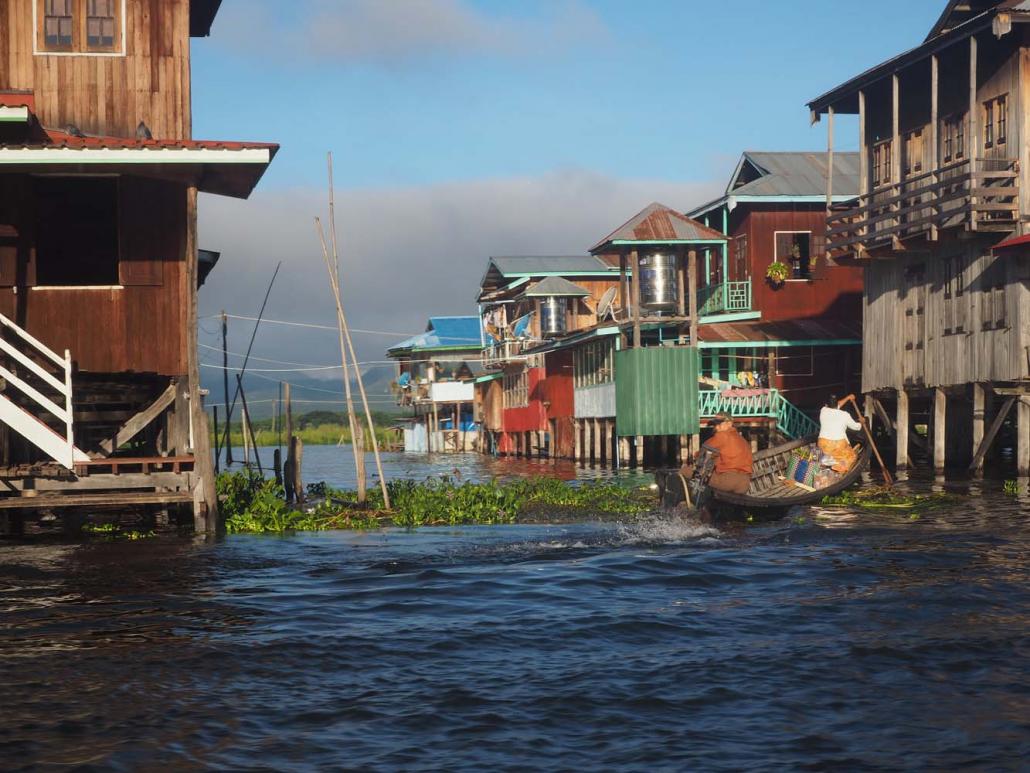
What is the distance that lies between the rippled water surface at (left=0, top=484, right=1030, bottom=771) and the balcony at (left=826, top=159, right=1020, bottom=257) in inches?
550

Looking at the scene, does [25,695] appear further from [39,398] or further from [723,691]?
[39,398]

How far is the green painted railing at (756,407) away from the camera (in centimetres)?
4109

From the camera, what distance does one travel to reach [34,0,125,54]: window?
766 inches

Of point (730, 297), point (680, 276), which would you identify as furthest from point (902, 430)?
point (730, 297)

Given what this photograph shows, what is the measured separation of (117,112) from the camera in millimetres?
19531

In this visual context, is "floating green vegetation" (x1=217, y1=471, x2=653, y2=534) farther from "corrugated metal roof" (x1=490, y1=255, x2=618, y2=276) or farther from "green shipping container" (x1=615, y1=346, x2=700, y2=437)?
"corrugated metal roof" (x1=490, y1=255, x2=618, y2=276)

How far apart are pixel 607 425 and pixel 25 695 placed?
37.5 metres

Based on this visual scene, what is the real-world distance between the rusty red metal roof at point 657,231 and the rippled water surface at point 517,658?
23403 millimetres

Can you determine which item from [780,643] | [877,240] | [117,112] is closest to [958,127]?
[877,240]

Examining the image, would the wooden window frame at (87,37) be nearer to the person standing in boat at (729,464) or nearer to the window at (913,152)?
the person standing in boat at (729,464)

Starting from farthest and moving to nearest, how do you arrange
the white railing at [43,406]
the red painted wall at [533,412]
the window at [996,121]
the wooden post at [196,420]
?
the red painted wall at [533,412]
the window at [996,121]
the wooden post at [196,420]
the white railing at [43,406]

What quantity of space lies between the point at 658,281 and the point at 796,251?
23.7ft

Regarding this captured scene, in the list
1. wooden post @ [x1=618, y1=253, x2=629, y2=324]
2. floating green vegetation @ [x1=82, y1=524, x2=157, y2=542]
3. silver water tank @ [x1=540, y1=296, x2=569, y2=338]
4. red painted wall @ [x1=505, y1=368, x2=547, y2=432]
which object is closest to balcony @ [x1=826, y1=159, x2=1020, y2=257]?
wooden post @ [x1=618, y1=253, x2=629, y2=324]

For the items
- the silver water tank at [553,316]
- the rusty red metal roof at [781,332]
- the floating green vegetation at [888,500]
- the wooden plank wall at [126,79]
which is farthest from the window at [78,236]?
the silver water tank at [553,316]
